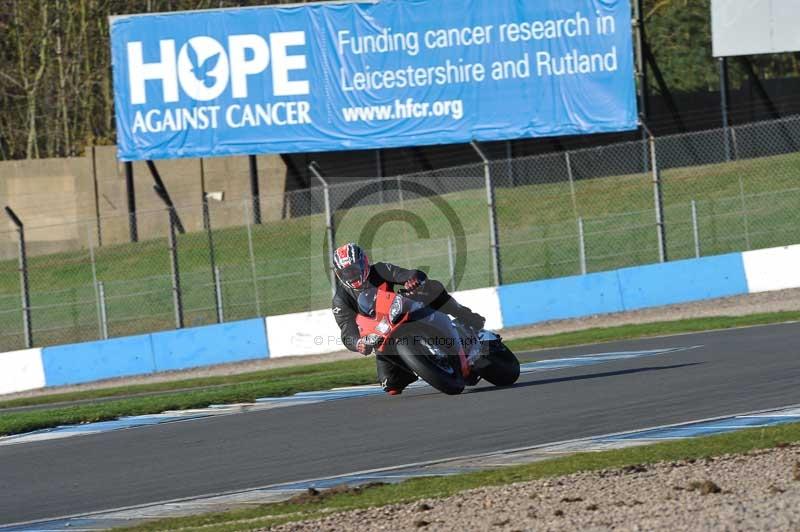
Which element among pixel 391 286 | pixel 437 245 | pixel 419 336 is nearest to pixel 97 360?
pixel 437 245

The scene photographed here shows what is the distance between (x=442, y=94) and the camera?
28.6m

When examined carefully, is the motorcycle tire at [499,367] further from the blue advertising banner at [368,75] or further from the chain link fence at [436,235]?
the blue advertising banner at [368,75]

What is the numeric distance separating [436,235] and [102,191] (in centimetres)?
1120

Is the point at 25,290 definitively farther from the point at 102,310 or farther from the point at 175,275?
the point at 175,275

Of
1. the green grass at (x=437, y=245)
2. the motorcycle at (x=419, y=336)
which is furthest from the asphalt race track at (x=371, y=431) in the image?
the green grass at (x=437, y=245)

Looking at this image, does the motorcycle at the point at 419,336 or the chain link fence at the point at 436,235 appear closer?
the motorcycle at the point at 419,336

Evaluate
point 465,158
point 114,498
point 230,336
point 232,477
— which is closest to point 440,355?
point 232,477

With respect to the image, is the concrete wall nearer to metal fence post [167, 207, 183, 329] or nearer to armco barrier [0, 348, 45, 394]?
metal fence post [167, 207, 183, 329]

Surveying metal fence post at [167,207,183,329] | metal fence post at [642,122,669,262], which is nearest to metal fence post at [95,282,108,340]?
metal fence post at [167,207,183,329]

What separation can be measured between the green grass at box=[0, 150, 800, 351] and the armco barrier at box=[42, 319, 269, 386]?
1.00 meters

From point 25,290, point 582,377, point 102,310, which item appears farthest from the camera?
point 102,310

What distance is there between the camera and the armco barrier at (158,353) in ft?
71.3

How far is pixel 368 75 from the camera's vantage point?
94.5ft

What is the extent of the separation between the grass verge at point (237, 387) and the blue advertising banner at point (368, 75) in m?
10.2
